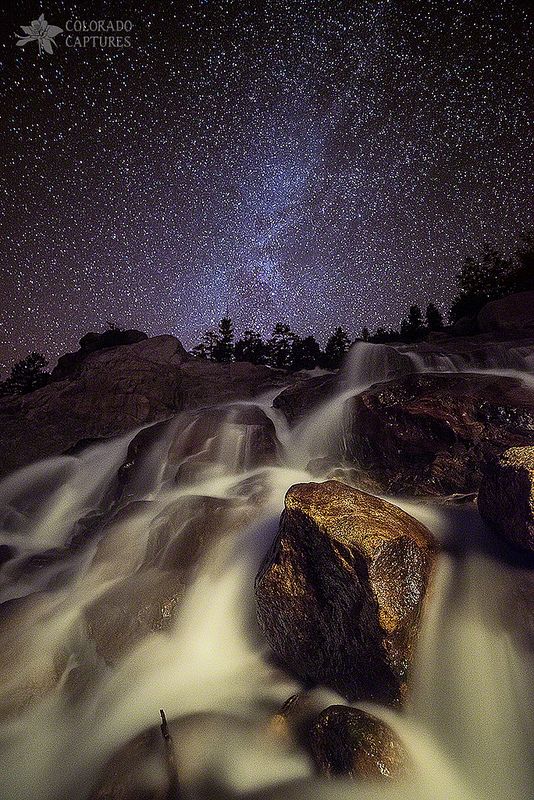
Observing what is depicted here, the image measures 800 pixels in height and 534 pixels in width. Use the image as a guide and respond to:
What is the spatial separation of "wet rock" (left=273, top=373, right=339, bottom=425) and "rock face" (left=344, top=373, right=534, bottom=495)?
4.48m

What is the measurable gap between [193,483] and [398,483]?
18.5 ft

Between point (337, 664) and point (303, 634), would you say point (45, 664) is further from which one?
point (337, 664)

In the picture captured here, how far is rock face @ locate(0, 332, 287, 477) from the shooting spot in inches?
797

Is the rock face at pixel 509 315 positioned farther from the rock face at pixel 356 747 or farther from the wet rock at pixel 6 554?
the wet rock at pixel 6 554

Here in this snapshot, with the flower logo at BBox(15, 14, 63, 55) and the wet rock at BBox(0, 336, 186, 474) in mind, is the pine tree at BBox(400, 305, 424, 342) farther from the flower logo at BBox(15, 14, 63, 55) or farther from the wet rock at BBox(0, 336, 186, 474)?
the flower logo at BBox(15, 14, 63, 55)

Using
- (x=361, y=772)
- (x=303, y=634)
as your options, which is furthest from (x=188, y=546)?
(x=361, y=772)

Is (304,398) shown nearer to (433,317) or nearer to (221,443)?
(221,443)

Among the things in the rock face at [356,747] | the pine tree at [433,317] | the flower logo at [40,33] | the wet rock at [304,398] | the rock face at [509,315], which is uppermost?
the flower logo at [40,33]

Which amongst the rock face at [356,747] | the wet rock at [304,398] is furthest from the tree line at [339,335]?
the rock face at [356,747]

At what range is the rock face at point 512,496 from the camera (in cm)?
463

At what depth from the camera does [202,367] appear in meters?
25.9

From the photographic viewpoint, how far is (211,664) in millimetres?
5453

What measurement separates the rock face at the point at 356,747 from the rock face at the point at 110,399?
1900 centimetres

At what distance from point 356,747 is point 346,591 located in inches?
52.9
